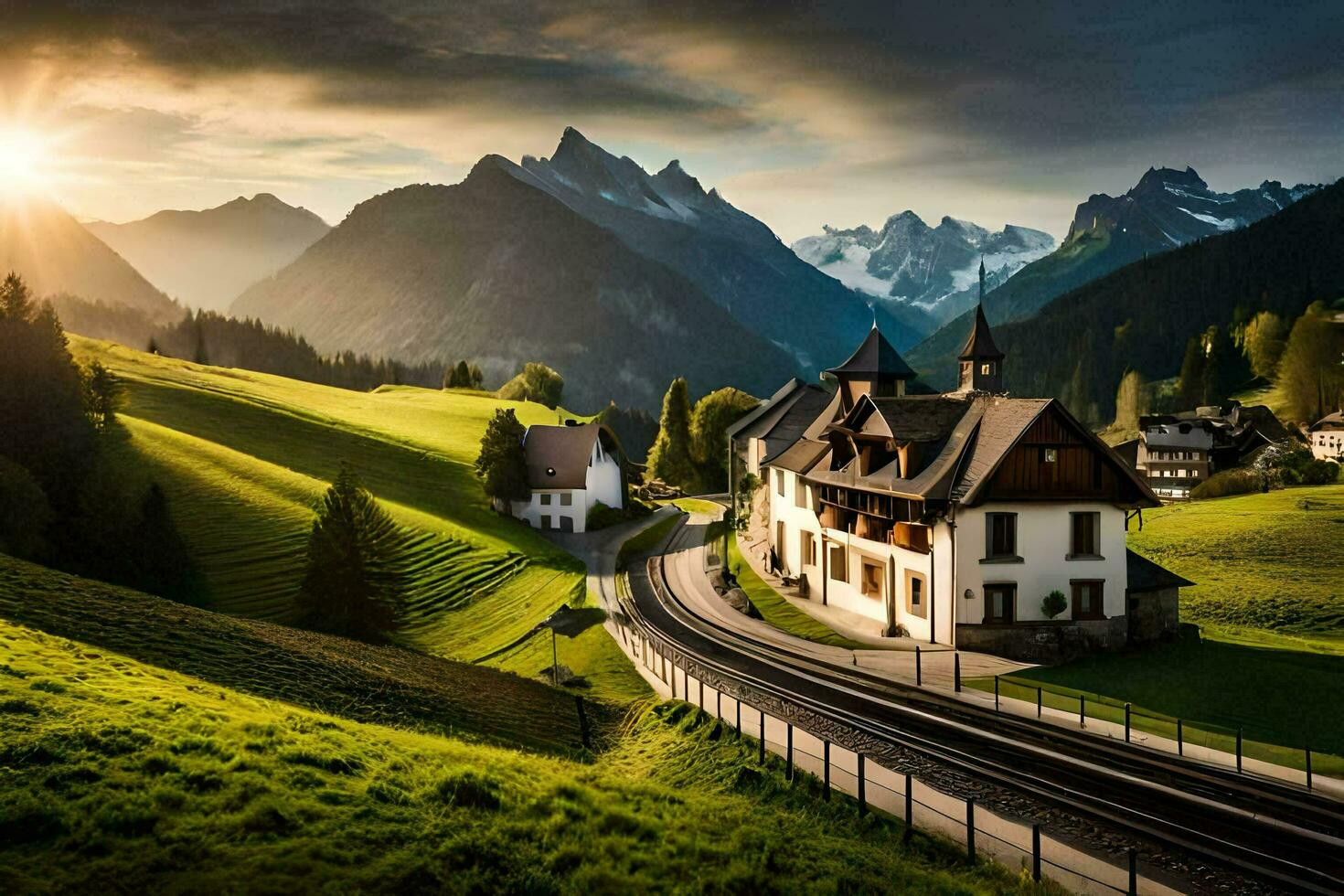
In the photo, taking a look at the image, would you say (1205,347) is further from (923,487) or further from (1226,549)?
(923,487)

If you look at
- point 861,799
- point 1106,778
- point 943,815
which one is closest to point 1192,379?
point 1106,778

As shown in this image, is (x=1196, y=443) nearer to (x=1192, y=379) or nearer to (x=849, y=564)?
(x=1192, y=379)

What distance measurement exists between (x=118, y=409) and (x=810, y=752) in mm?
71264

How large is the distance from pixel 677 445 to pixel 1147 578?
83664 mm

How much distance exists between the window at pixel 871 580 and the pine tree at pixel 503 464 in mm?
41886

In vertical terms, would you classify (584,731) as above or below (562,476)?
below

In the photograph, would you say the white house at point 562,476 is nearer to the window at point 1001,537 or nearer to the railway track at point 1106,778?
the railway track at point 1106,778

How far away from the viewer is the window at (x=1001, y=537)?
38344mm

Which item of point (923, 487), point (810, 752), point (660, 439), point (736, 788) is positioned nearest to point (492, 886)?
point (736, 788)

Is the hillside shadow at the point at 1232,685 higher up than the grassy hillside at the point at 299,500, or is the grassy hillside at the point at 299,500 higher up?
the grassy hillside at the point at 299,500

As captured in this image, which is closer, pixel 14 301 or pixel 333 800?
pixel 333 800

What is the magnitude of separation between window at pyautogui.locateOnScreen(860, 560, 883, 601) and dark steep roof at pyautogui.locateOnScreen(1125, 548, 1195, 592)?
37.8ft

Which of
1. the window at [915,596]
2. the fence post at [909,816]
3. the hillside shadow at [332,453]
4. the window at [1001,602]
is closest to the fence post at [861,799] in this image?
the fence post at [909,816]

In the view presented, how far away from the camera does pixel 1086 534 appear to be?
→ 39188 millimetres
